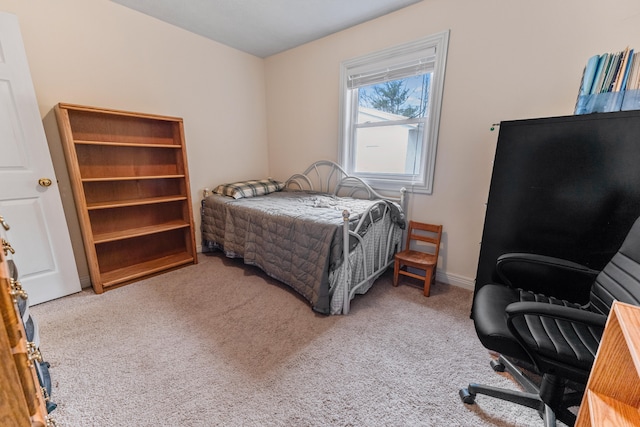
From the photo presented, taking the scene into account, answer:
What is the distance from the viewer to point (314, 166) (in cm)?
322

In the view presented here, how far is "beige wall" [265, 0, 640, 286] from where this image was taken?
1609 mm

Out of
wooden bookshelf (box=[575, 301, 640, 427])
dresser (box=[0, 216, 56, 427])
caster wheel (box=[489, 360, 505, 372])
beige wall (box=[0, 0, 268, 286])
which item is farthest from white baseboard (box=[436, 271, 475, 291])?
beige wall (box=[0, 0, 268, 286])

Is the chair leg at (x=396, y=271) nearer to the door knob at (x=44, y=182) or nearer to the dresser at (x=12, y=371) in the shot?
the dresser at (x=12, y=371)

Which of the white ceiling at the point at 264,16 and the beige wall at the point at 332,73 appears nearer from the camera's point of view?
the beige wall at the point at 332,73

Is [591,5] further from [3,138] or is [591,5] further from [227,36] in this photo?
[3,138]

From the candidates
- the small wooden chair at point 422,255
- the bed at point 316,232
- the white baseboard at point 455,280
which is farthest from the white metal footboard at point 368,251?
the white baseboard at point 455,280

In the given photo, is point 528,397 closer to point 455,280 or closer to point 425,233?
point 455,280

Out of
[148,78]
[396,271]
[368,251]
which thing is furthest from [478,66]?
[148,78]

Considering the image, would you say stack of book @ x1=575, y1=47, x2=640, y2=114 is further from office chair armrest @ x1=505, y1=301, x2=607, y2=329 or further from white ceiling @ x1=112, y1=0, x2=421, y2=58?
white ceiling @ x1=112, y1=0, x2=421, y2=58

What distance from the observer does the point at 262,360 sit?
1490mm

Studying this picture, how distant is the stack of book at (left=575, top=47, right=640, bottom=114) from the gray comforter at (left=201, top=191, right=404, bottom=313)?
55.1 inches

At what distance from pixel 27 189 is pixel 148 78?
1423 mm

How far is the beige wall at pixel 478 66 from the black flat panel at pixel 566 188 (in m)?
0.51

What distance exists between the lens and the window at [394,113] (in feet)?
7.36
